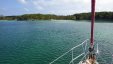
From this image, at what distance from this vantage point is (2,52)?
4038cm

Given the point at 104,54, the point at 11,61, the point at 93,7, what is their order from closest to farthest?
the point at 93,7
the point at 11,61
the point at 104,54

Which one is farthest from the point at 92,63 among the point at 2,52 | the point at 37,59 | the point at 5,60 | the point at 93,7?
the point at 2,52

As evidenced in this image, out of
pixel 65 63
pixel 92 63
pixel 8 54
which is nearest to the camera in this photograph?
pixel 92 63

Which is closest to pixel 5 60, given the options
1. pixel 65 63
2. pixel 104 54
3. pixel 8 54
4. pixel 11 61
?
pixel 11 61

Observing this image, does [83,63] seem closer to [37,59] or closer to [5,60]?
[37,59]

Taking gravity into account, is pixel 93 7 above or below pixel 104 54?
above

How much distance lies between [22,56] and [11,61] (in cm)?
372

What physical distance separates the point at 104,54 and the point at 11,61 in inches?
665

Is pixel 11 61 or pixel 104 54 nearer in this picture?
pixel 11 61

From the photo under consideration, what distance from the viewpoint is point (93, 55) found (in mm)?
16125

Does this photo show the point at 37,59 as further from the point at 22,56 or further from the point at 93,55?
the point at 93,55

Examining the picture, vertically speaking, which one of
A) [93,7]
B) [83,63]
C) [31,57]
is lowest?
[31,57]

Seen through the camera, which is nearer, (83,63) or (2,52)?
(83,63)

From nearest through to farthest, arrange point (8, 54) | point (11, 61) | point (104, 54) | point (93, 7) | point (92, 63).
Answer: point (93, 7) < point (92, 63) < point (11, 61) < point (104, 54) < point (8, 54)
